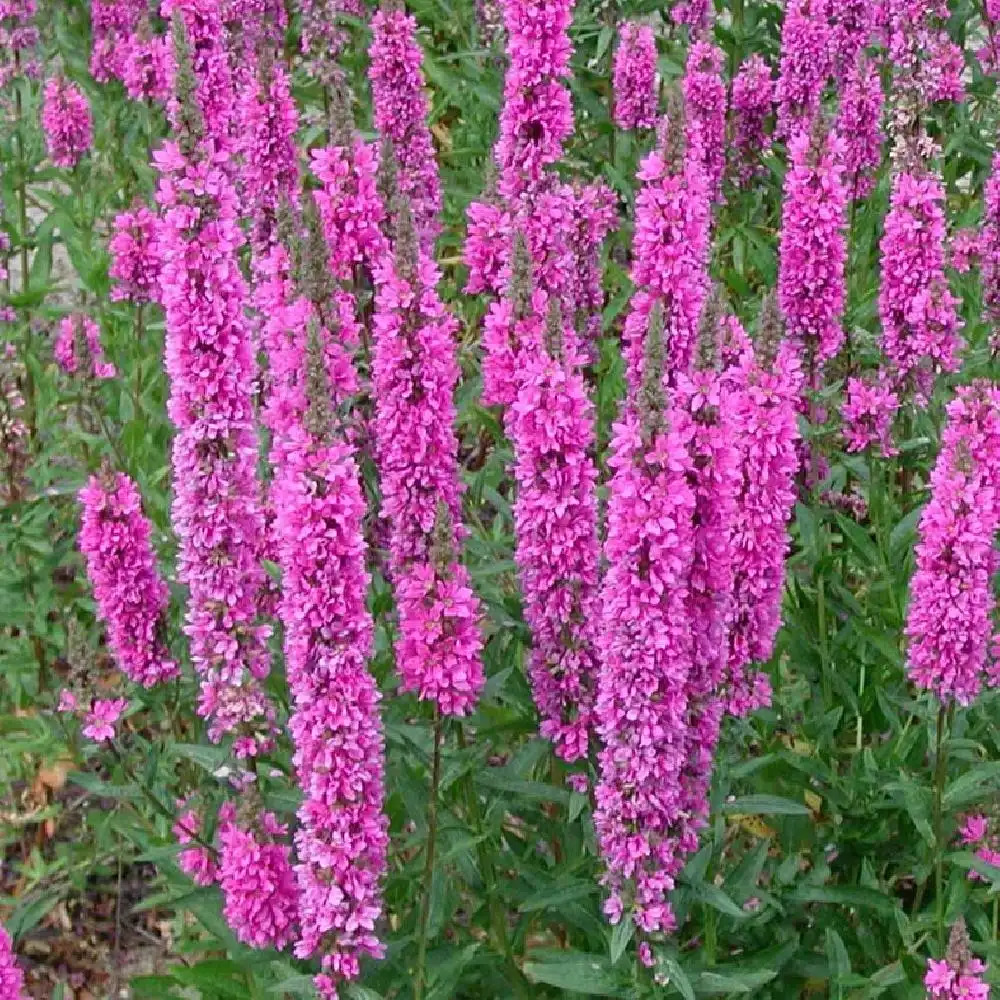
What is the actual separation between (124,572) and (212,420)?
2.60 feet

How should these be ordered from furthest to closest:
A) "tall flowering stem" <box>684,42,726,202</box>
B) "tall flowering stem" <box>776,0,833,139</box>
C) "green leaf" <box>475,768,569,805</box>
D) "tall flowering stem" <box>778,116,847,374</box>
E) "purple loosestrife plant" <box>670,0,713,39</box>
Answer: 1. "purple loosestrife plant" <box>670,0,713,39</box>
2. "tall flowering stem" <box>776,0,833,139</box>
3. "tall flowering stem" <box>684,42,726,202</box>
4. "tall flowering stem" <box>778,116,847,374</box>
5. "green leaf" <box>475,768,569,805</box>

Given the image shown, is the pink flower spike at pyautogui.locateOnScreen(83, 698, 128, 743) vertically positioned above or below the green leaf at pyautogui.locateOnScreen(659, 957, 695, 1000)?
above

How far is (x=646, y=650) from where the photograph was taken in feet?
11.7

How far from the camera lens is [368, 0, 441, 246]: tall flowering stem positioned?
5629mm

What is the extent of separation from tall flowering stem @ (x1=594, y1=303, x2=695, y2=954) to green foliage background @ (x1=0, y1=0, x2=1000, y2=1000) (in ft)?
0.68

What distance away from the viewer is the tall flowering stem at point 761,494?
404cm

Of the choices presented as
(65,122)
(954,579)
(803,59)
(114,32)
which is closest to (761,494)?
(954,579)

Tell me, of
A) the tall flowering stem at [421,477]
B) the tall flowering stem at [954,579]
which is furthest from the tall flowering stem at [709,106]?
the tall flowering stem at [421,477]

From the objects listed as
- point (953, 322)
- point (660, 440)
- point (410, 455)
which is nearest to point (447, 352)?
point (410, 455)

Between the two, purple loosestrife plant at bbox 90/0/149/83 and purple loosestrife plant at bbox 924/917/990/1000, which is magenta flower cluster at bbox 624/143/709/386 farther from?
purple loosestrife plant at bbox 90/0/149/83

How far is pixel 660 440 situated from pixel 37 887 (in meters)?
3.76

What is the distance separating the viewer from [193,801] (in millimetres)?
4707

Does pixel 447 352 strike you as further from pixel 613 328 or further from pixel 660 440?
pixel 613 328

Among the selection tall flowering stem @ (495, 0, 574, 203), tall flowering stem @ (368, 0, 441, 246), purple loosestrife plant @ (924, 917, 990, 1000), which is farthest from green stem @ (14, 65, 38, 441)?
purple loosestrife plant @ (924, 917, 990, 1000)
